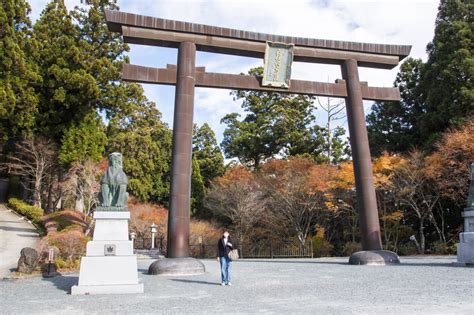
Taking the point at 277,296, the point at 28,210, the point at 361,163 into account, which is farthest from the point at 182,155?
the point at 28,210

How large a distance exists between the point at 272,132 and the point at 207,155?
6785 millimetres

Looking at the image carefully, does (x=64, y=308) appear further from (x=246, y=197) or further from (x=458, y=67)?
(x=458, y=67)

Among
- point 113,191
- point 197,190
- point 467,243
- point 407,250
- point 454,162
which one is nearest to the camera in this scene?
point 113,191

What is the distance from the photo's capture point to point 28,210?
74.8ft

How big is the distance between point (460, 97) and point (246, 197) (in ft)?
43.7

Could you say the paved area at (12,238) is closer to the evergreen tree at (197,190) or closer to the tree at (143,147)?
the tree at (143,147)

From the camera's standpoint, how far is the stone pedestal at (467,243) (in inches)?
426

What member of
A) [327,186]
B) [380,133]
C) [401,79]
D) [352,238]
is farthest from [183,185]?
[401,79]

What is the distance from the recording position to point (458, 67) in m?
21.7

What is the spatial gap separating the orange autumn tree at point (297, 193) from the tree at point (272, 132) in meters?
6.75

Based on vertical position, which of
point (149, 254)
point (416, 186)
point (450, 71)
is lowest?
point (149, 254)

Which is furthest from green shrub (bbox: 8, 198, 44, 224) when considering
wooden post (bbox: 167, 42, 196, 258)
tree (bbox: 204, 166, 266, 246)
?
wooden post (bbox: 167, 42, 196, 258)

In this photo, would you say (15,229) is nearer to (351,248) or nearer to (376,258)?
(376,258)

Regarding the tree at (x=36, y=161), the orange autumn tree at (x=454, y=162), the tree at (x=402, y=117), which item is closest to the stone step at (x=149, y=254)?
the tree at (x=36, y=161)
